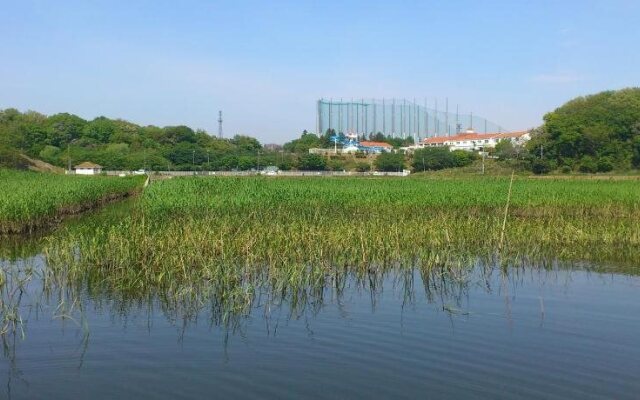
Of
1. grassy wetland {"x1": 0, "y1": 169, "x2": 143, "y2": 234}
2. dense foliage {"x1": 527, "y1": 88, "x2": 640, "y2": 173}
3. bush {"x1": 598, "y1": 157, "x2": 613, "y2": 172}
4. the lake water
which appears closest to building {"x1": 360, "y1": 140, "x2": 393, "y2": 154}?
dense foliage {"x1": 527, "y1": 88, "x2": 640, "y2": 173}

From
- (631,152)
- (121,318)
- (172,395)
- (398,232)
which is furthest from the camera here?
(631,152)

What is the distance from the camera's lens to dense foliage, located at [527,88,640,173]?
6838 centimetres

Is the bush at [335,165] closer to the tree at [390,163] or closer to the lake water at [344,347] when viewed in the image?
the tree at [390,163]

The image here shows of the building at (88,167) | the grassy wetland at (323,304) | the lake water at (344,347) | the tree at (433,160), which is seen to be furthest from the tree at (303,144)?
the lake water at (344,347)

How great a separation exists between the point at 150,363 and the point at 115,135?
109488 mm

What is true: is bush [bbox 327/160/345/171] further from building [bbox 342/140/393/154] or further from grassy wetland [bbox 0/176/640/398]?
grassy wetland [bbox 0/176/640/398]

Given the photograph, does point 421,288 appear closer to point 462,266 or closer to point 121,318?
point 462,266

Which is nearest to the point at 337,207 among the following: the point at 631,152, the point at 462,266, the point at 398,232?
the point at 398,232

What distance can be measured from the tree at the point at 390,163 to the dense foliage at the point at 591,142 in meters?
23.1

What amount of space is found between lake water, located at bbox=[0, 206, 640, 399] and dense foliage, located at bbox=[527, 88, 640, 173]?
206 ft

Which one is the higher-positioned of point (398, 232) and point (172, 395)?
point (398, 232)

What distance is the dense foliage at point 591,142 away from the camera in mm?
68375

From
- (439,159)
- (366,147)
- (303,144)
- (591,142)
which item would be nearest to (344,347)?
(591,142)

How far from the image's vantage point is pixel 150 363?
22.8 ft
